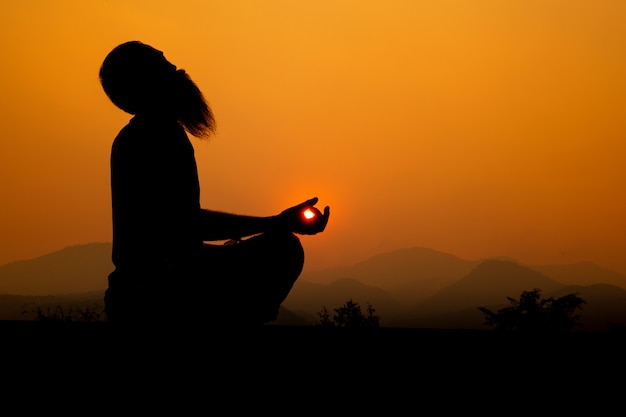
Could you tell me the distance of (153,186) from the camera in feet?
7.81

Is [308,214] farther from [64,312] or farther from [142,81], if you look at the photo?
[64,312]

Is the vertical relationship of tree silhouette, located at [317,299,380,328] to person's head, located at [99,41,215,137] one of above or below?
below

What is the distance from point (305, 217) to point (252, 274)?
353 millimetres

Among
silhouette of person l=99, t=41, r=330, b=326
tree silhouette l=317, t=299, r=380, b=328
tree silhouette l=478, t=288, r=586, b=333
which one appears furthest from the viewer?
tree silhouette l=317, t=299, r=380, b=328

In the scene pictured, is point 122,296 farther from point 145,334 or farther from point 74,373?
point 74,373

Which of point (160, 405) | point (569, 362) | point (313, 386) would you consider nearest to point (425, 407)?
point (313, 386)

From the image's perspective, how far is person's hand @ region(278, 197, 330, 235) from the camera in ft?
8.65

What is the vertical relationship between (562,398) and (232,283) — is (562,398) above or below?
below

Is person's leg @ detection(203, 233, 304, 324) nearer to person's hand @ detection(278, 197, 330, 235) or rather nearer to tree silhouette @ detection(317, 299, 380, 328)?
person's hand @ detection(278, 197, 330, 235)

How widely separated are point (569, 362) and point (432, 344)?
2.44 ft

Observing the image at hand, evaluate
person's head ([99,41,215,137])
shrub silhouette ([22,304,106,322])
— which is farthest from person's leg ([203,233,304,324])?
shrub silhouette ([22,304,106,322])

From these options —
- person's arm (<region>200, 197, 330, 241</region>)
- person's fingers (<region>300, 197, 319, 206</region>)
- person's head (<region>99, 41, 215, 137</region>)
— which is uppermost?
person's head (<region>99, 41, 215, 137</region>)

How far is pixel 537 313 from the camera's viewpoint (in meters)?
6.02

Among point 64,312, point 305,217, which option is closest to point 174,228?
point 305,217
